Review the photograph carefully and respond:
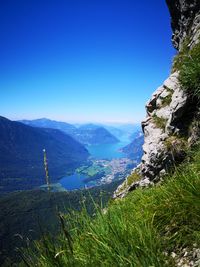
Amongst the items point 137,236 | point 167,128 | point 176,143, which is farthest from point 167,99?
point 137,236

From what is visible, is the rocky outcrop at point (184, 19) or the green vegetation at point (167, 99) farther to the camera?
the rocky outcrop at point (184, 19)

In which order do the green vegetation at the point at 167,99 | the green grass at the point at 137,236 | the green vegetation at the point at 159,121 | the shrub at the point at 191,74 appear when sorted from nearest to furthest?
1. the green grass at the point at 137,236
2. the shrub at the point at 191,74
3. the green vegetation at the point at 159,121
4. the green vegetation at the point at 167,99

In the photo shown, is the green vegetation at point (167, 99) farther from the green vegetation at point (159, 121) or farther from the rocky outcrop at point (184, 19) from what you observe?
the rocky outcrop at point (184, 19)

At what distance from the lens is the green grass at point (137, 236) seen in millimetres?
3324

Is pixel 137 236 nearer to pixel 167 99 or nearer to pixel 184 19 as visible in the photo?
pixel 167 99

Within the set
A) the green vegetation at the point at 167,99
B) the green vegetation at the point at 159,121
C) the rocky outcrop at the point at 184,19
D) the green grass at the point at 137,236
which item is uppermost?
the rocky outcrop at the point at 184,19

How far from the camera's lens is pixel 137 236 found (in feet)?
11.6

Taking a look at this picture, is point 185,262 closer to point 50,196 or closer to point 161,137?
point 50,196

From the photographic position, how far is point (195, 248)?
3592 millimetres

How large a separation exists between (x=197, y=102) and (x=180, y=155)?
262 cm

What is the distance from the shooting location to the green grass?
131 inches

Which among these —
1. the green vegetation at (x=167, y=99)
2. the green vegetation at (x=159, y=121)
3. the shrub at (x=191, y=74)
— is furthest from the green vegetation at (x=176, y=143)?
the green vegetation at (x=167, y=99)

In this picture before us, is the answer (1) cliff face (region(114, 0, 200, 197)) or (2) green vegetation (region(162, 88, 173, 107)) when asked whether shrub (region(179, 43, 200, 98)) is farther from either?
(2) green vegetation (region(162, 88, 173, 107))

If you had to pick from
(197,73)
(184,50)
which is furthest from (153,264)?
(184,50)
